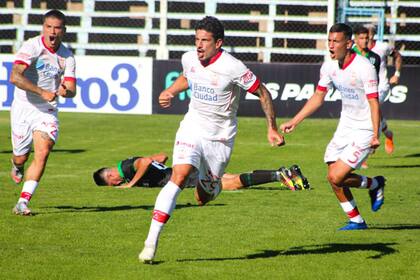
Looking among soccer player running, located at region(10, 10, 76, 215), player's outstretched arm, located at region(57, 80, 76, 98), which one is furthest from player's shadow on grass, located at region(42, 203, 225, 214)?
player's outstretched arm, located at region(57, 80, 76, 98)

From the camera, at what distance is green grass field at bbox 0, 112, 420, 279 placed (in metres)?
8.66

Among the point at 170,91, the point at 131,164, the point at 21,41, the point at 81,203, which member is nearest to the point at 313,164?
the point at 131,164

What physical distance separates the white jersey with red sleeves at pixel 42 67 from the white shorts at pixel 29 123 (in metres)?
0.09

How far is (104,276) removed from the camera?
827 cm

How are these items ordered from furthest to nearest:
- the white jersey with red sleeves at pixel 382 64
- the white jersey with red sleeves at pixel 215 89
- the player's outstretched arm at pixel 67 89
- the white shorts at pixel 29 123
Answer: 1. the white jersey with red sleeves at pixel 382 64
2. the white shorts at pixel 29 123
3. the player's outstretched arm at pixel 67 89
4. the white jersey with red sleeves at pixel 215 89

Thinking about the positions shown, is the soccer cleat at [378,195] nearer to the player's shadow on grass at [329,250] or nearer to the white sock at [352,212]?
the white sock at [352,212]

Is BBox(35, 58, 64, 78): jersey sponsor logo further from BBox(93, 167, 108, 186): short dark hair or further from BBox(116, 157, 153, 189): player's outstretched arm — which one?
BBox(93, 167, 108, 186): short dark hair

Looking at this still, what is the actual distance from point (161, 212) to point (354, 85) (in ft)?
10.0

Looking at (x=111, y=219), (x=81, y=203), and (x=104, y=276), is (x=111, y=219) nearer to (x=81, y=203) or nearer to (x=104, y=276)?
(x=81, y=203)

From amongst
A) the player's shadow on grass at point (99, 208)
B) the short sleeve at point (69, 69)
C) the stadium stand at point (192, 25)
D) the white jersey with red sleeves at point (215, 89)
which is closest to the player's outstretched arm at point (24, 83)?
the short sleeve at point (69, 69)

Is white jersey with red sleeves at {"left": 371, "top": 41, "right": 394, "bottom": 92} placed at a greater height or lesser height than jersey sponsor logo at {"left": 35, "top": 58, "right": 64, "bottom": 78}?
lesser

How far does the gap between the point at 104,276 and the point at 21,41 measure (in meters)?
22.6

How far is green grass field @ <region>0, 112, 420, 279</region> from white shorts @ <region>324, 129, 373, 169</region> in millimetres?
763

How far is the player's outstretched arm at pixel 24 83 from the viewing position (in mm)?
11016
